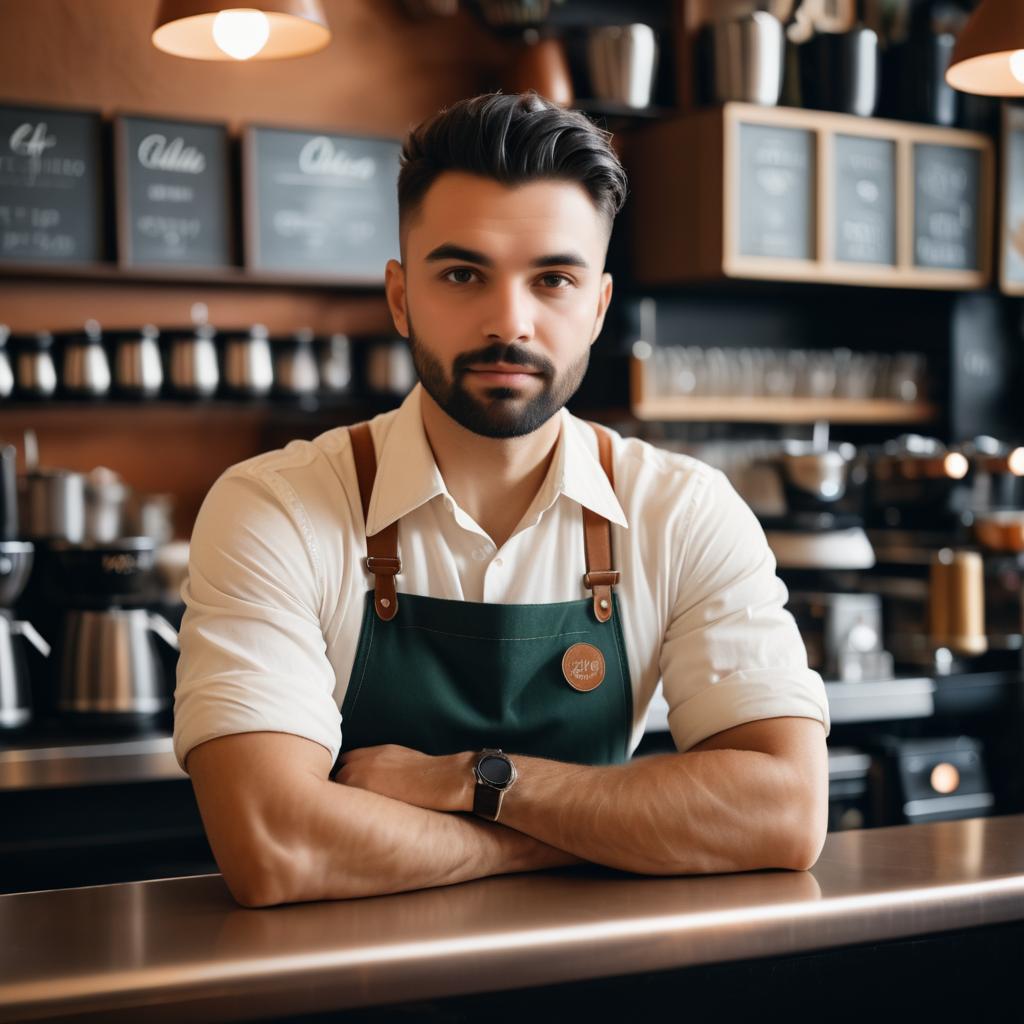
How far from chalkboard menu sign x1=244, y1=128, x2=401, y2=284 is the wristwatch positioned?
2435mm

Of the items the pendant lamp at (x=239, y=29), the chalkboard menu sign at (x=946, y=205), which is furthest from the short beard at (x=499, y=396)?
the chalkboard menu sign at (x=946, y=205)

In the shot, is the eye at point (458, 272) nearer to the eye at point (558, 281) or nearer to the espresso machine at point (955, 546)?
the eye at point (558, 281)

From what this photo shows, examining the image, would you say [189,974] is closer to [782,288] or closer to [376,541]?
[376,541]

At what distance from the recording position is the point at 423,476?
5.48ft

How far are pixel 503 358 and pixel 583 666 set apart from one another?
40 cm

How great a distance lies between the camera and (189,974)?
104 centimetres

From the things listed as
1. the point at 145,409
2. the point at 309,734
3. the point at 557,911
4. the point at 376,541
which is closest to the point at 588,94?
the point at 145,409

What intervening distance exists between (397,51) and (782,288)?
52.1 inches

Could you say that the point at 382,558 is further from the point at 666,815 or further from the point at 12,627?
the point at 12,627

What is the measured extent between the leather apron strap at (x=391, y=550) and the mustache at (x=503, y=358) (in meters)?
0.20

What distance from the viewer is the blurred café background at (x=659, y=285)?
3211 millimetres

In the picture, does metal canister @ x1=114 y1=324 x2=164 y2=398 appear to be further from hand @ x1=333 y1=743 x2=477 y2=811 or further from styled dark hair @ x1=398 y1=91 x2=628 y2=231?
hand @ x1=333 y1=743 x2=477 y2=811

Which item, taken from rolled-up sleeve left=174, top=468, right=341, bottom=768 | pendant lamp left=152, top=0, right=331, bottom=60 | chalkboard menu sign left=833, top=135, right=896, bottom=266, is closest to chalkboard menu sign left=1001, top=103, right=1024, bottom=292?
chalkboard menu sign left=833, top=135, right=896, bottom=266

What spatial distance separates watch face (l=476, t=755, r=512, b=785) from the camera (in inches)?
56.2
